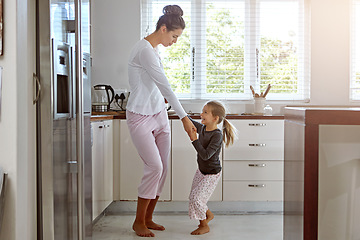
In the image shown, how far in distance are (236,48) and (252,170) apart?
1.29m

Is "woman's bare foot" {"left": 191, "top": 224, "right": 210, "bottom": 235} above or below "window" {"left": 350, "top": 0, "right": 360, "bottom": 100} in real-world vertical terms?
below

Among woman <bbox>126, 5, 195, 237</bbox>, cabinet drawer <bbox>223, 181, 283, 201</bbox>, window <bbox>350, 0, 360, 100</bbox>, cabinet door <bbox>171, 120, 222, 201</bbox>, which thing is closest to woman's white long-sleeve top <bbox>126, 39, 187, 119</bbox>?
woman <bbox>126, 5, 195, 237</bbox>

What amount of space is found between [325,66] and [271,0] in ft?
2.73

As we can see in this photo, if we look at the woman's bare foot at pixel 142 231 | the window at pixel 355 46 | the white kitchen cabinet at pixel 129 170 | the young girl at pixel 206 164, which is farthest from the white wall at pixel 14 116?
the window at pixel 355 46

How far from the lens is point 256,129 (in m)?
3.69

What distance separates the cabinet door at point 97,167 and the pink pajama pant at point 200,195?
2.14 ft

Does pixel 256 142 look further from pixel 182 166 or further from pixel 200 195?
pixel 200 195

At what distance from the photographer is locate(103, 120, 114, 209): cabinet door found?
11.1ft

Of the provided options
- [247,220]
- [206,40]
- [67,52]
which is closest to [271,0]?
[206,40]

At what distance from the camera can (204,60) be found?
4316mm

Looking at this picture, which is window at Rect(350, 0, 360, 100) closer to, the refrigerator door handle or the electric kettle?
the electric kettle

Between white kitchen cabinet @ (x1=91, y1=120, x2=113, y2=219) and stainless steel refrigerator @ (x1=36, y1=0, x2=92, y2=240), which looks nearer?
stainless steel refrigerator @ (x1=36, y1=0, x2=92, y2=240)

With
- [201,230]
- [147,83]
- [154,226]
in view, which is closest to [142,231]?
[154,226]

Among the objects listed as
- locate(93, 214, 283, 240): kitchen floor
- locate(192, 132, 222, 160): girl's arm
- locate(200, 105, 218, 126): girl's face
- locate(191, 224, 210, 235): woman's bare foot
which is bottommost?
locate(93, 214, 283, 240): kitchen floor
